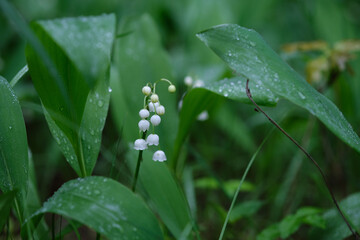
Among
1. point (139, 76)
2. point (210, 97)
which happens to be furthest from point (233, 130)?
point (210, 97)

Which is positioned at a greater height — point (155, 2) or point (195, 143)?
point (155, 2)

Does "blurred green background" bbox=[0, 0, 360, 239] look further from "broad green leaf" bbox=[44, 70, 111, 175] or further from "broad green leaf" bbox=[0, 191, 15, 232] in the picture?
"broad green leaf" bbox=[0, 191, 15, 232]

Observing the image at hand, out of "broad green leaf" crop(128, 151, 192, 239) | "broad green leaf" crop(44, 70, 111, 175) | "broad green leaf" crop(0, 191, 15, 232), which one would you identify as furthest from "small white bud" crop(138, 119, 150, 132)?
"broad green leaf" crop(0, 191, 15, 232)

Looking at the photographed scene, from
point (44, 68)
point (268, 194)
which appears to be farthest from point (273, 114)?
point (44, 68)

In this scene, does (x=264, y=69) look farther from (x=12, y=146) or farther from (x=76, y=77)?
(x=12, y=146)

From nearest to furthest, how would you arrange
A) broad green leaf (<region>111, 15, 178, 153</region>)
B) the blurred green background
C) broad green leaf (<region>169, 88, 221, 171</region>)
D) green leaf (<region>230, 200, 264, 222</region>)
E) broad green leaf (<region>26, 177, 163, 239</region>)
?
broad green leaf (<region>26, 177, 163, 239</region>), broad green leaf (<region>169, 88, 221, 171</region>), green leaf (<region>230, 200, 264, 222</region>), broad green leaf (<region>111, 15, 178, 153</region>), the blurred green background

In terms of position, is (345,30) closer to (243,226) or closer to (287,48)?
(287,48)
